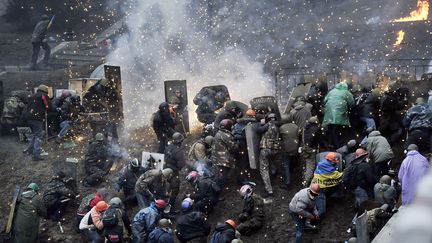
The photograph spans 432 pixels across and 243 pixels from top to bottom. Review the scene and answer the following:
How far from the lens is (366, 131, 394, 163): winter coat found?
9961 mm

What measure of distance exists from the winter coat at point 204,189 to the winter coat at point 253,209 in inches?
30.1

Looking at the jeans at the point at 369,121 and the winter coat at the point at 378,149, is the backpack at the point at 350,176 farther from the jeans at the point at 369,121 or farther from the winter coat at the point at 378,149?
the jeans at the point at 369,121

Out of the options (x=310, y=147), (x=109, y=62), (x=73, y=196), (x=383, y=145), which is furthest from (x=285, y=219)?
A: (x=109, y=62)

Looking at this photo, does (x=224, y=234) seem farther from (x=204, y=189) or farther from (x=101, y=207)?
(x=101, y=207)

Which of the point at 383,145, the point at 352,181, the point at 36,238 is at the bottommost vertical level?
the point at 36,238

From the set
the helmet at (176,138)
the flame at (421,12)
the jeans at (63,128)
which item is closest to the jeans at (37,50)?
→ the jeans at (63,128)

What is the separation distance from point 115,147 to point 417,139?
26.1ft

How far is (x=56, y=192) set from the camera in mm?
11727

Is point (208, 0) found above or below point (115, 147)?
above

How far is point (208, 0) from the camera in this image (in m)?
25.6

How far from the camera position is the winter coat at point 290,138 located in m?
11.0

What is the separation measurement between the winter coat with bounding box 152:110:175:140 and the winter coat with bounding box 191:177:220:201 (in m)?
2.77

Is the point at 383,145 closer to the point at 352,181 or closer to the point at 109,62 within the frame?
the point at 352,181

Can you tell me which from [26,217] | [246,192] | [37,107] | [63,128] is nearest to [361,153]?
[246,192]
